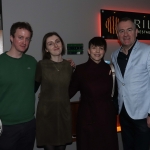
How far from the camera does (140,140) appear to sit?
2.44m

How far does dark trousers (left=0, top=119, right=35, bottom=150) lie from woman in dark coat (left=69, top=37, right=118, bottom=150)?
0.50 m

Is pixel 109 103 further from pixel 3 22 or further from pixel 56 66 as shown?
pixel 3 22

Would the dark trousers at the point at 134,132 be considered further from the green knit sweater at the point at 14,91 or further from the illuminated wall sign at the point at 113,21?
the illuminated wall sign at the point at 113,21

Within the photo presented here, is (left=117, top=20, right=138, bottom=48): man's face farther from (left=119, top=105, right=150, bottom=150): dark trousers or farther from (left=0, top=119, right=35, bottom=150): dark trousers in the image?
(left=0, top=119, right=35, bottom=150): dark trousers

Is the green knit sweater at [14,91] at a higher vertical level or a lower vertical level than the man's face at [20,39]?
lower

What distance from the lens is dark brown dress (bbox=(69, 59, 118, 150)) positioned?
2.34m

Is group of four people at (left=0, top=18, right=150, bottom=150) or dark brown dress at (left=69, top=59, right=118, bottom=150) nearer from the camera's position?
group of four people at (left=0, top=18, right=150, bottom=150)

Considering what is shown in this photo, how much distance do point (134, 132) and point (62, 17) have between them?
1.70 metres

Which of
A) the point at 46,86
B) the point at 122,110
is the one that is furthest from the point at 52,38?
the point at 122,110

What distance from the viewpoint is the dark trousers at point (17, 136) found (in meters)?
Result: 2.15

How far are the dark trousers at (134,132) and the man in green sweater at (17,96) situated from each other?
1.00 m

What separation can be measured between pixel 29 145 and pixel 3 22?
57.0 inches

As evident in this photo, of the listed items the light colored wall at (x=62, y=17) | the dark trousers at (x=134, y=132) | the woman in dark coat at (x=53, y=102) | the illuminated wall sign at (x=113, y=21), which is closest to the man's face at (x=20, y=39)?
the woman in dark coat at (x=53, y=102)

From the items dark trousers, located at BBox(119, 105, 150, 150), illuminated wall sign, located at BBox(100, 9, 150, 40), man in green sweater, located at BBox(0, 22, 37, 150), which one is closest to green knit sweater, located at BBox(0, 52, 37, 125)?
man in green sweater, located at BBox(0, 22, 37, 150)
